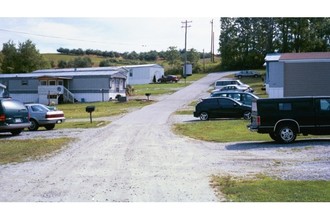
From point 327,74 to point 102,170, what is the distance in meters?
22.5

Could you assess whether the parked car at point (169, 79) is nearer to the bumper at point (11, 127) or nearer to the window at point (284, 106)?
the bumper at point (11, 127)

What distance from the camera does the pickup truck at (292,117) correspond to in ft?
50.7

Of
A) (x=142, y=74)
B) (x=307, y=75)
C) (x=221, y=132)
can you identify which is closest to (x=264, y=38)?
(x=142, y=74)

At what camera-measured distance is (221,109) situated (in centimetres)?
2591

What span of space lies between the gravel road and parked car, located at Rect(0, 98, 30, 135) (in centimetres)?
372

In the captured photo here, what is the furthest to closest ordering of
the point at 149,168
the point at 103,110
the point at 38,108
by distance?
the point at 103,110
the point at 38,108
the point at 149,168

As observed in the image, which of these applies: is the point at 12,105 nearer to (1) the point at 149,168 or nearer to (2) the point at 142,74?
(1) the point at 149,168

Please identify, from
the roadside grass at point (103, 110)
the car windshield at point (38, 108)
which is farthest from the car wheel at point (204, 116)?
the car windshield at point (38, 108)

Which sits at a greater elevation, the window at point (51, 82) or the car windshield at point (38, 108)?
the window at point (51, 82)

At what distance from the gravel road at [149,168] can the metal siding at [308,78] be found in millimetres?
14984

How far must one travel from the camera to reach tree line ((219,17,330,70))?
67.6m

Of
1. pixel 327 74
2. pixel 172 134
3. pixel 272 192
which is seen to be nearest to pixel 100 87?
pixel 327 74

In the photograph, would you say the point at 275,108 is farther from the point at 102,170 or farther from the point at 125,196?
the point at 125,196

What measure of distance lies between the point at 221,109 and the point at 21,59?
45778 millimetres
